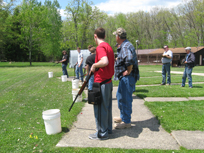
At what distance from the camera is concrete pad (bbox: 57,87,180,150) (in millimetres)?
3086

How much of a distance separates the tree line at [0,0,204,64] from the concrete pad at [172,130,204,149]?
33528 millimetres

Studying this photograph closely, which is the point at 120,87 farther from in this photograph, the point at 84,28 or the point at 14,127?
the point at 84,28

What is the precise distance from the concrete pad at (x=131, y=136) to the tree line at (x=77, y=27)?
32.2 meters

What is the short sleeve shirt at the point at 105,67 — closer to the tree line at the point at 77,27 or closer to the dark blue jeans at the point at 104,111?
the dark blue jeans at the point at 104,111

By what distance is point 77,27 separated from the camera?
→ 3606 cm

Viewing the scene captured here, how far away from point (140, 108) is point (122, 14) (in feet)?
182

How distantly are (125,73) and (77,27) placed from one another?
34.4 m

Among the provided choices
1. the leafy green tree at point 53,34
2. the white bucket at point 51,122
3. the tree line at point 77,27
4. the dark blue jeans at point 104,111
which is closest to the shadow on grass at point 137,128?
the dark blue jeans at point 104,111

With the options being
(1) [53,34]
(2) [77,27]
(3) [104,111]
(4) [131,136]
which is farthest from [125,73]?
(1) [53,34]

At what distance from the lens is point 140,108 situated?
5270mm

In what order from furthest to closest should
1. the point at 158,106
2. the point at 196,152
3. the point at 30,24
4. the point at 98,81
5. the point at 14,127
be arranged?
the point at 30,24 → the point at 158,106 → the point at 14,127 → the point at 98,81 → the point at 196,152

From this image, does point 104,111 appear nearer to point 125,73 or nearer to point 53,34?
point 125,73

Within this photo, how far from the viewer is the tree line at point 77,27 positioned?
35.2m

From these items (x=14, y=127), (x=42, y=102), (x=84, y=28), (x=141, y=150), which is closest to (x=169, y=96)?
(x=141, y=150)
